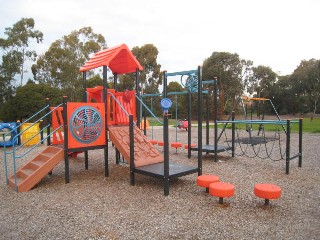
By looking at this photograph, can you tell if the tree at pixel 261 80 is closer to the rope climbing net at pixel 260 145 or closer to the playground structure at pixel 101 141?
the rope climbing net at pixel 260 145

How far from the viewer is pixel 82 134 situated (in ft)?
20.0

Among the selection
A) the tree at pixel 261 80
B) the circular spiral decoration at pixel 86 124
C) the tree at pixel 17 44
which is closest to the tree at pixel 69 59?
the tree at pixel 17 44

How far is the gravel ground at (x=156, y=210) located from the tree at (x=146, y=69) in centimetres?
3143

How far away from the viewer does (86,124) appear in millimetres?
6082

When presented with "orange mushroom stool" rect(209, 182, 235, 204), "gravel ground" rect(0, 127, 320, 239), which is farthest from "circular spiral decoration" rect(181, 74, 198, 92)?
"orange mushroom stool" rect(209, 182, 235, 204)

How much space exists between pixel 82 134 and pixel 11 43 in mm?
29488

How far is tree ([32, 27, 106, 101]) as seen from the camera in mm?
29562

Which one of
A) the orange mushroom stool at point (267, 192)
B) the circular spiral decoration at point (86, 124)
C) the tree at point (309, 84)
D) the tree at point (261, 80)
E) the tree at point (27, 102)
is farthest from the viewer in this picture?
the tree at point (261, 80)

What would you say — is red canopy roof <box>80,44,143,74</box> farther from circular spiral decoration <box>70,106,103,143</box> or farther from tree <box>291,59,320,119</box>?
tree <box>291,59,320,119</box>

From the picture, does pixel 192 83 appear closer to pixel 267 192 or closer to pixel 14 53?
pixel 267 192

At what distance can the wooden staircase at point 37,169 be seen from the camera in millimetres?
5465

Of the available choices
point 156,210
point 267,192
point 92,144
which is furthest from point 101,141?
point 267,192

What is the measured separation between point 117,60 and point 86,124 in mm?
2265

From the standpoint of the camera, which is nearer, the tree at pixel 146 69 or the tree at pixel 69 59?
the tree at pixel 69 59
